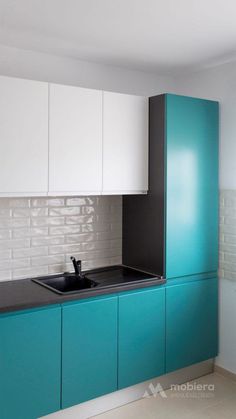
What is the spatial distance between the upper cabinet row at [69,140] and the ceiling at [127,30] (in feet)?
1.10

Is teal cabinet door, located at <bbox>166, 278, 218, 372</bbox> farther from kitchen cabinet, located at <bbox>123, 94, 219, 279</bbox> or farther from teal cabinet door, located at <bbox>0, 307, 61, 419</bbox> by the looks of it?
teal cabinet door, located at <bbox>0, 307, 61, 419</bbox>

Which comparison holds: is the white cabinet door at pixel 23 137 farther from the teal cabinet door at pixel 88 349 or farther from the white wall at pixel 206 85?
the teal cabinet door at pixel 88 349

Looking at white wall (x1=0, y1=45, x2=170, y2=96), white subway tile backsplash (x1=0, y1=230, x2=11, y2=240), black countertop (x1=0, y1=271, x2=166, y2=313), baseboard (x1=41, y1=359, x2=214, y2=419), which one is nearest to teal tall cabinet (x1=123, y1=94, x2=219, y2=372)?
baseboard (x1=41, y1=359, x2=214, y2=419)

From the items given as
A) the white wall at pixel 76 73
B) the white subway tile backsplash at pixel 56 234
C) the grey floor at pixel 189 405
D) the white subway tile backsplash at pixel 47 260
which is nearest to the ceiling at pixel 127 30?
the white wall at pixel 76 73

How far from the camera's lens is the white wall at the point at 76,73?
2918 millimetres

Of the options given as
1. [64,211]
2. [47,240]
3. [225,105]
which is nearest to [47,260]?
[47,240]

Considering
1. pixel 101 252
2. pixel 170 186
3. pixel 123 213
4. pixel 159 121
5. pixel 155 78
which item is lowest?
pixel 101 252

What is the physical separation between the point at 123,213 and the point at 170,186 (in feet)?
1.89

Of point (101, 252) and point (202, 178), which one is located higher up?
point (202, 178)

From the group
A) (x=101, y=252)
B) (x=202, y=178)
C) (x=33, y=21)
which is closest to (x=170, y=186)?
(x=202, y=178)

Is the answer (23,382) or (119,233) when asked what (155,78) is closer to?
(119,233)

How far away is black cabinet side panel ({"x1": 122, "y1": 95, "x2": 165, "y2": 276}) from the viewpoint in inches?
121

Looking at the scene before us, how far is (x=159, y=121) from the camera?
3.09 m

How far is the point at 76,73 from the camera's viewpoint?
3191mm
